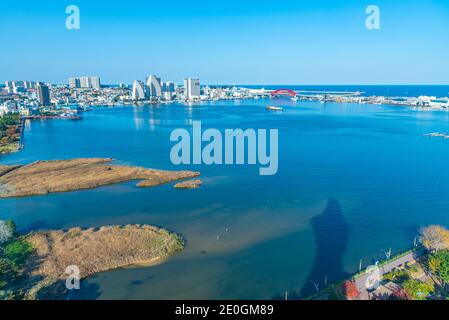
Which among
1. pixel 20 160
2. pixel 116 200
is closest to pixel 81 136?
pixel 20 160

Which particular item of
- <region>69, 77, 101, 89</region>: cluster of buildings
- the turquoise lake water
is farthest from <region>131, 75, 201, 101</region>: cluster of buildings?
the turquoise lake water

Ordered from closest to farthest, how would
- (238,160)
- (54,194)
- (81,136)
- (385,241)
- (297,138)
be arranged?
1. (385,241)
2. (54,194)
3. (238,160)
4. (297,138)
5. (81,136)

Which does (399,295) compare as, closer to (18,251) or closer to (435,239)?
(435,239)

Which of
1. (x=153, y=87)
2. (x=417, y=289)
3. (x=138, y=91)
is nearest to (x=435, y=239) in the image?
(x=417, y=289)

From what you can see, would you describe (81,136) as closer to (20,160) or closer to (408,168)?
(20,160)

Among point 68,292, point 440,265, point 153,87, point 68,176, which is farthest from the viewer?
point 153,87

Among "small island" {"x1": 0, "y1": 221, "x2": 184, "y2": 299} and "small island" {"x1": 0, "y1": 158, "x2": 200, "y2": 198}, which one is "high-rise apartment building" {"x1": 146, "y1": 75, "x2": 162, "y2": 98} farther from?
"small island" {"x1": 0, "y1": 221, "x2": 184, "y2": 299}
